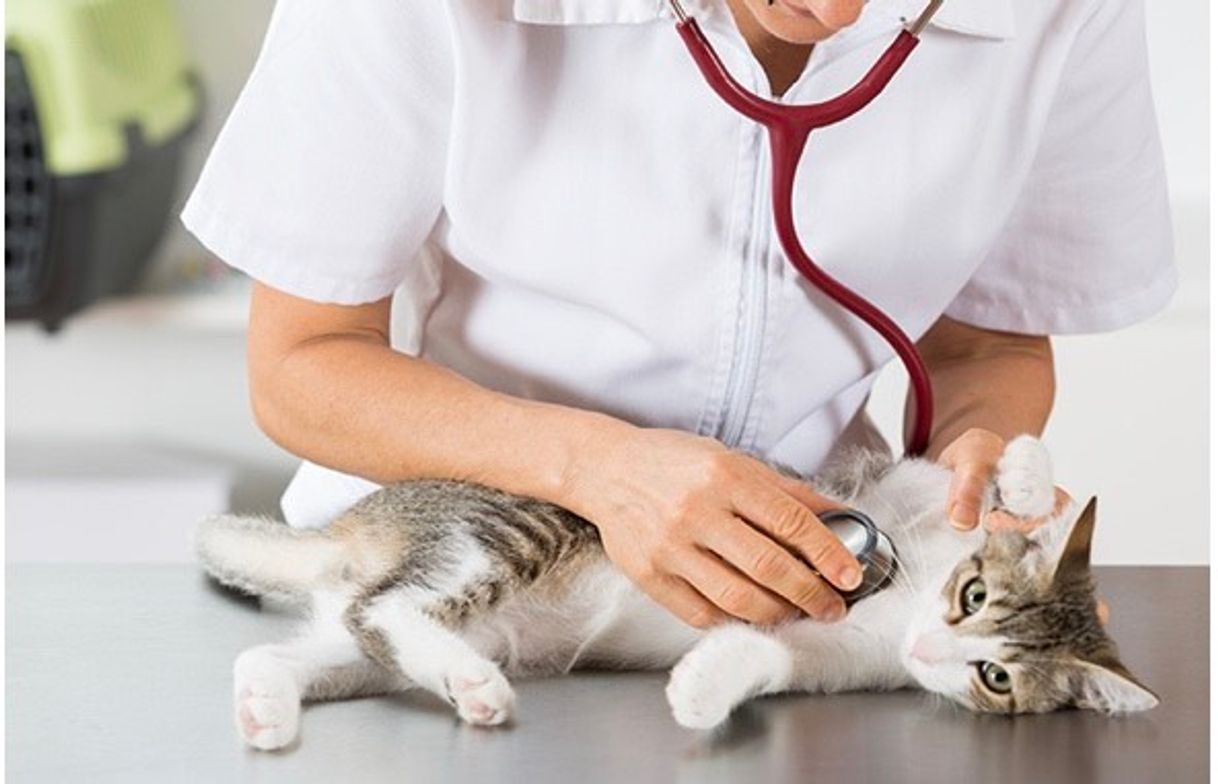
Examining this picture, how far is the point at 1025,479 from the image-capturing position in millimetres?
1198

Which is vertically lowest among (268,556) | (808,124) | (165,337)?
(165,337)

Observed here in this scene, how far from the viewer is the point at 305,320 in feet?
4.22

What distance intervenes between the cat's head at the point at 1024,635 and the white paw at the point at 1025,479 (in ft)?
0.07

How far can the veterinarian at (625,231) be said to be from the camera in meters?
1.15

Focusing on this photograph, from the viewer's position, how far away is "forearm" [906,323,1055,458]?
144cm

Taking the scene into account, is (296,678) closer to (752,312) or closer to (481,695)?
(481,695)

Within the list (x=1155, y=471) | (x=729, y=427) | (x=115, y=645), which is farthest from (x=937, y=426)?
(x=1155, y=471)

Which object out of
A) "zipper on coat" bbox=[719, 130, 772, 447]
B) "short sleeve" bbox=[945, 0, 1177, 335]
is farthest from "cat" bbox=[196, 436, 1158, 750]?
"short sleeve" bbox=[945, 0, 1177, 335]

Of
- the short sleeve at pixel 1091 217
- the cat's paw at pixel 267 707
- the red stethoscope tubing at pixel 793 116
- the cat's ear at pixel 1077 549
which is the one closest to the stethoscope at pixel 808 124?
the red stethoscope tubing at pixel 793 116

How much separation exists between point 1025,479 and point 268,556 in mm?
532

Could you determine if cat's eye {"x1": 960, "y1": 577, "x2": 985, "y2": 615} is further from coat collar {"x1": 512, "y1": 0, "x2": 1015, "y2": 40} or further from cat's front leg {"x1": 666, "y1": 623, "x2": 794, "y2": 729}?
coat collar {"x1": 512, "y1": 0, "x2": 1015, "y2": 40}

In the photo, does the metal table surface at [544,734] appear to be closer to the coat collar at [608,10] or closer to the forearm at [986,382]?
the forearm at [986,382]

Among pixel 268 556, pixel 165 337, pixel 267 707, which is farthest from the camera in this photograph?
pixel 165 337

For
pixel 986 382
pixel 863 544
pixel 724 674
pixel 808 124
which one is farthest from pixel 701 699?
pixel 986 382
